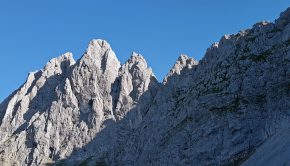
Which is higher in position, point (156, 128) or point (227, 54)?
point (227, 54)

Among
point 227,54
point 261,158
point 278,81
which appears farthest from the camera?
point 227,54

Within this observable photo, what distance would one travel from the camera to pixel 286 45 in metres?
140

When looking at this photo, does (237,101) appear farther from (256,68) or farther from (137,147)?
(137,147)

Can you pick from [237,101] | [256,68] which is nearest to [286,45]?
[256,68]

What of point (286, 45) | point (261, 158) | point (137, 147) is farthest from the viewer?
point (137, 147)

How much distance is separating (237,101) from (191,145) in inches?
705

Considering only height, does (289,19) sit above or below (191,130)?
above

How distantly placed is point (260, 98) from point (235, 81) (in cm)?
1436

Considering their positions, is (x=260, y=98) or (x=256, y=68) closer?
(x=260, y=98)

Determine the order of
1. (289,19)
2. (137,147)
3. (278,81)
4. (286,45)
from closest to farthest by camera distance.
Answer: (278,81), (286,45), (289,19), (137,147)

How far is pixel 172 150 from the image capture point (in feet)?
479

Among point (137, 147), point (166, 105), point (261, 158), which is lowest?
point (261, 158)

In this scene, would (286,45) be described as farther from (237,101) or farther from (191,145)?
(191,145)

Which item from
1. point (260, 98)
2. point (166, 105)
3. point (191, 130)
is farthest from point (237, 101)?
point (166, 105)
